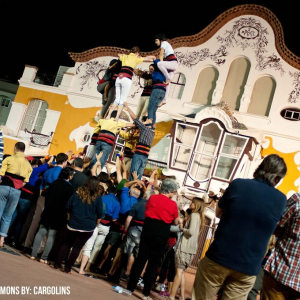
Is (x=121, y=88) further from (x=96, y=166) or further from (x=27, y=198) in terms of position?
(x=27, y=198)

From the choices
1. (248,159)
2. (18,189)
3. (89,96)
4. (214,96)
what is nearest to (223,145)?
(248,159)

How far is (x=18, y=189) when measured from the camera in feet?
27.6

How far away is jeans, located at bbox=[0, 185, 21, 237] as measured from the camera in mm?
8227

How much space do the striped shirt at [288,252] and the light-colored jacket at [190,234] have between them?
3849 mm

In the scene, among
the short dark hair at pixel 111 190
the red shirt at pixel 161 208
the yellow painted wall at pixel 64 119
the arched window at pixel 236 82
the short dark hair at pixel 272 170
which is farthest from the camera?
the yellow painted wall at pixel 64 119

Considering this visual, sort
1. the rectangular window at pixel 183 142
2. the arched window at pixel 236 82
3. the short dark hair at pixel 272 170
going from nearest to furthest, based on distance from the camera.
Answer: the short dark hair at pixel 272 170 → the rectangular window at pixel 183 142 → the arched window at pixel 236 82

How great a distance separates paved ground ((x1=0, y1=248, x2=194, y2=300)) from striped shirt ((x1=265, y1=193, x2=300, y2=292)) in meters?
2.52

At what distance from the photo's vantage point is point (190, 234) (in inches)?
326

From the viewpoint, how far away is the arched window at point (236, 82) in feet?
68.1

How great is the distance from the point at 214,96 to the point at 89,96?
657cm

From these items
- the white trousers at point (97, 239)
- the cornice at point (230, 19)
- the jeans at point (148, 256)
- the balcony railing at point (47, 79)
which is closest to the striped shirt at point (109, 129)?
the white trousers at point (97, 239)

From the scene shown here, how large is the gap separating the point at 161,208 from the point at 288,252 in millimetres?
2924

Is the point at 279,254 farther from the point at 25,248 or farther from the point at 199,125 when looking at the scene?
the point at 199,125

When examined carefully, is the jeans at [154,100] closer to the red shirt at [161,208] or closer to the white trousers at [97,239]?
the white trousers at [97,239]
